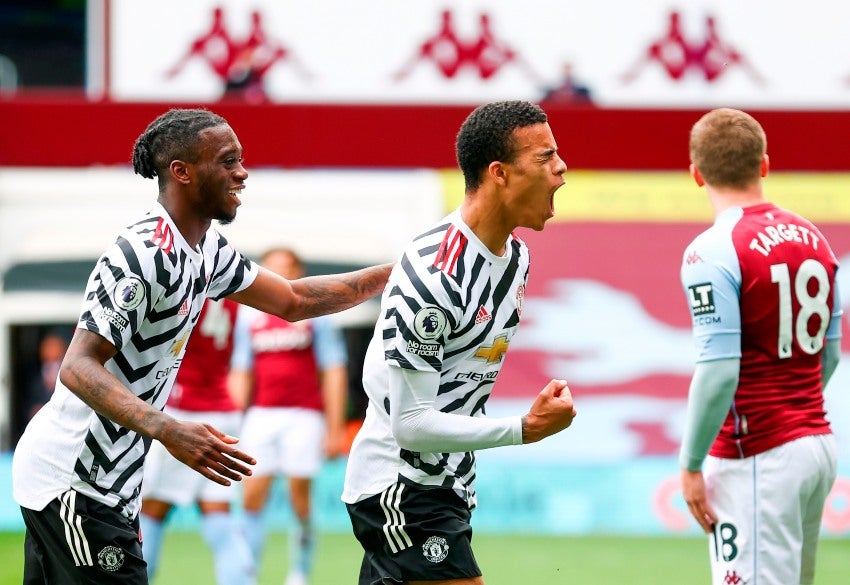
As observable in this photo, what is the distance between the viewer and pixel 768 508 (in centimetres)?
357

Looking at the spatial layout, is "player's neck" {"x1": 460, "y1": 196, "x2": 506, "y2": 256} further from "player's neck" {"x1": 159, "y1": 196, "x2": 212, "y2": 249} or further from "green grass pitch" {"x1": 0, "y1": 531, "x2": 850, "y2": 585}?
"green grass pitch" {"x1": 0, "y1": 531, "x2": 850, "y2": 585}

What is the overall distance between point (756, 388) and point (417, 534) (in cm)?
105

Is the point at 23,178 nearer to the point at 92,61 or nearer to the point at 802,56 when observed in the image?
the point at 92,61

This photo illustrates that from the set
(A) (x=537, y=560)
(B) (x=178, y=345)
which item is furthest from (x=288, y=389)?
(B) (x=178, y=345)

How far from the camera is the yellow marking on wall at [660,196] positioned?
Answer: 28.3ft

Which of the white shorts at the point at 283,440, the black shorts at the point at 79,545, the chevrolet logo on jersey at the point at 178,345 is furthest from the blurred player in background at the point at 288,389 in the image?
the black shorts at the point at 79,545

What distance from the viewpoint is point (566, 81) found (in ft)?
31.9

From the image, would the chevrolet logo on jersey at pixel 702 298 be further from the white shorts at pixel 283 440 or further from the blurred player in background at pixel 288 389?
the white shorts at pixel 283 440

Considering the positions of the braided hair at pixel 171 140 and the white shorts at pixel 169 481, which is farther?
the white shorts at pixel 169 481

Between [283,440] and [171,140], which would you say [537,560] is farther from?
[171,140]

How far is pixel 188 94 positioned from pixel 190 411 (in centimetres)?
403

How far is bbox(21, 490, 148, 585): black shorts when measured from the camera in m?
3.49

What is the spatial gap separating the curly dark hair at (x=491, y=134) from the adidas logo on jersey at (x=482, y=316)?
35 centimetres

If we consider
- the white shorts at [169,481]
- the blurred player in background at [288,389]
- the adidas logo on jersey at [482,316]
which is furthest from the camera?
the blurred player in background at [288,389]
